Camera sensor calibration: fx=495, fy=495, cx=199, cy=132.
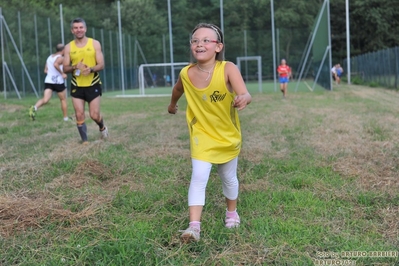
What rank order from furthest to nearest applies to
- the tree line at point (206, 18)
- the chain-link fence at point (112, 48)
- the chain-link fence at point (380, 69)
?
the tree line at point (206, 18) < the chain-link fence at point (380, 69) < the chain-link fence at point (112, 48)

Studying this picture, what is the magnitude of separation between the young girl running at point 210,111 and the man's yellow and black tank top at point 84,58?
381cm

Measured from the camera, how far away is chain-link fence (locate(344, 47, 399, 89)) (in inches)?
975

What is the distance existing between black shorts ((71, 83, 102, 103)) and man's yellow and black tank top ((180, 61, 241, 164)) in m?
3.90

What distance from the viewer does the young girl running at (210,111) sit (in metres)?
3.39

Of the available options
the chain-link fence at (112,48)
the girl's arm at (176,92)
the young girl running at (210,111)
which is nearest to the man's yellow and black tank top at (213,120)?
the young girl running at (210,111)

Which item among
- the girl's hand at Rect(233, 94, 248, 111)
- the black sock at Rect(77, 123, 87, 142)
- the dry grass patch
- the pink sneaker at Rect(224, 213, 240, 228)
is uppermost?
the girl's hand at Rect(233, 94, 248, 111)

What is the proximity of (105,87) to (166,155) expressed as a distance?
914 inches

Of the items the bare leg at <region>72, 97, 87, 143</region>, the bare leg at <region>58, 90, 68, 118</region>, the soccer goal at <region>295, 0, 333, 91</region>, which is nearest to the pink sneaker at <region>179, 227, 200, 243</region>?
the bare leg at <region>72, 97, 87, 143</region>

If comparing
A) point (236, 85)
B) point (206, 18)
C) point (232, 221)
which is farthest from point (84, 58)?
point (206, 18)

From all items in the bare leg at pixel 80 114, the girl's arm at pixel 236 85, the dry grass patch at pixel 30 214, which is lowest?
the dry grass patch at pixel 30 214

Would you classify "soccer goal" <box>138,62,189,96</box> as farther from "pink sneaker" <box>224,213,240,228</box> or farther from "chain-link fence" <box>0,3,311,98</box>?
"pink sneaker" <box>224,213,240,228</box>

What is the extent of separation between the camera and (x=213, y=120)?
3.47 metres

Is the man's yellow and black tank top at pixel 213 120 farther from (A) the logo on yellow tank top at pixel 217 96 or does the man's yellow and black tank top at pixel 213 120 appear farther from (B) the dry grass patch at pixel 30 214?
(B) the dry grass patch at pixel 30 214

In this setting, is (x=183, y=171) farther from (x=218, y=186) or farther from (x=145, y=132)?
(x=145, y=132)
